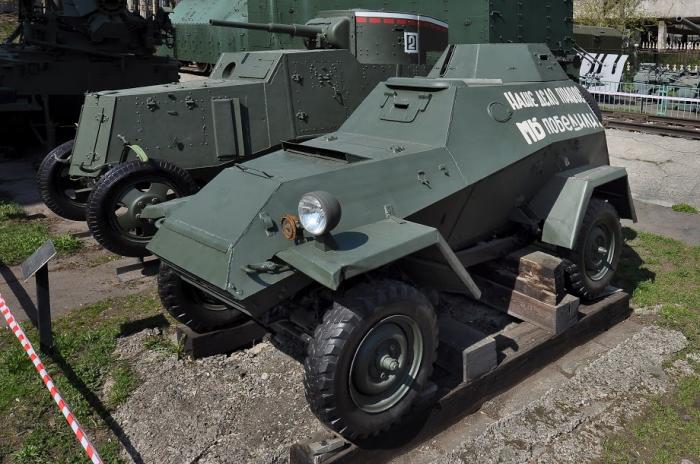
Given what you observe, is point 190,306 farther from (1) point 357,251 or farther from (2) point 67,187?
(2) point 67,187

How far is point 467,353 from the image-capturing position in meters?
4.00

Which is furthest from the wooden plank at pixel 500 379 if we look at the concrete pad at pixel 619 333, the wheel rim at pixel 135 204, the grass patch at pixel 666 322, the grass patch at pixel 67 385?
the wheel rim at pixel 135 204

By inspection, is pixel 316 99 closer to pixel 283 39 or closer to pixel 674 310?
pixel 674 310

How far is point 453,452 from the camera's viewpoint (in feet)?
12.3

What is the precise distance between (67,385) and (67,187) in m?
3.91

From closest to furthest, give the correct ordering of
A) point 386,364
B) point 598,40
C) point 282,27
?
point 386,364 → point 282,27 → point 598,40

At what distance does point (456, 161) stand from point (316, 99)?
11.4 ft

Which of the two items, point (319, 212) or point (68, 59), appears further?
point (68, 59)

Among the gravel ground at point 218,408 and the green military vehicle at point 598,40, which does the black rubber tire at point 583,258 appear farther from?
the green military vehicle at point 598,40

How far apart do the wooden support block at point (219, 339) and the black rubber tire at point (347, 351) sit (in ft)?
5.14

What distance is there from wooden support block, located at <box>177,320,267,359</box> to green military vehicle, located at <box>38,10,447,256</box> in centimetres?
162

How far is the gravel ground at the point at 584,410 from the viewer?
3.75 m

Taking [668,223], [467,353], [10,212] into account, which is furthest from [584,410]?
[10,212]

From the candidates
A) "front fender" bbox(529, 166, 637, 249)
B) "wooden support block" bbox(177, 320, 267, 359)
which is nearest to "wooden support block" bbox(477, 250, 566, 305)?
"front fender" bbox(529, 166, 637, 249)
